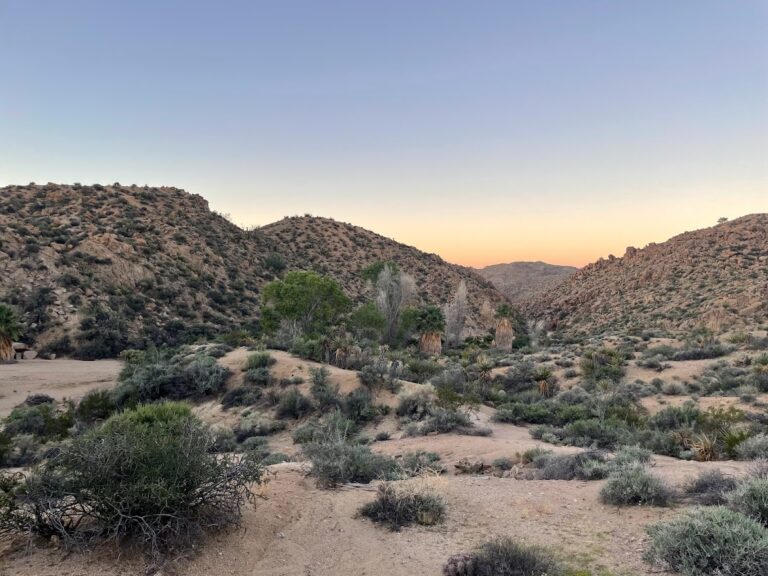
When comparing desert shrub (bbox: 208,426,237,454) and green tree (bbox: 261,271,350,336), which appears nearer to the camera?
desert shrub (bbox: 208,426,237,454)

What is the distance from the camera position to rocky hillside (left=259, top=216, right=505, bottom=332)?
60.7 meters

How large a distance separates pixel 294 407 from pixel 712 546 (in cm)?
1374

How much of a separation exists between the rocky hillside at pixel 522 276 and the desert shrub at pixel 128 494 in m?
84.8

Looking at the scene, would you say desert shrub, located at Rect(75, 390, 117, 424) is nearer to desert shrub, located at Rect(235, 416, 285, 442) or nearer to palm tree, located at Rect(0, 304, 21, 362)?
desert shrub, located at Rect(235, 416, 285, 442)

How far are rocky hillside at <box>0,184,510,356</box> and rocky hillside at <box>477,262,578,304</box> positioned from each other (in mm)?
31056

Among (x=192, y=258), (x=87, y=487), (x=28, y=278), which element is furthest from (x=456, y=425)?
(x=192, y=258)

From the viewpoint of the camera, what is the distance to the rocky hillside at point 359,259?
6069 cm

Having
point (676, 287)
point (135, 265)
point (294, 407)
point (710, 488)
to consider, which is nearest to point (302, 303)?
point (294, 407)

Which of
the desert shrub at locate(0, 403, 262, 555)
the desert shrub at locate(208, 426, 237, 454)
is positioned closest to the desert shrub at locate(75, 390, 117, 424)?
the desert shrub at locate(208, 426, 237, 454)

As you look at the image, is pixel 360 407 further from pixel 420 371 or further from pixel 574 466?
pixel 574 466

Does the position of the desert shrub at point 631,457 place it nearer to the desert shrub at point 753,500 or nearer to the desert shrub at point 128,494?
the desert shrub at point 753,500

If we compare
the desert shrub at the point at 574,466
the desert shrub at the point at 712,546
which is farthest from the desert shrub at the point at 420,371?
the desert shrub at the point at 712,546

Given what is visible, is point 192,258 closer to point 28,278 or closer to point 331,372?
point 28,278

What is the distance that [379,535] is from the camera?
6137 mm
